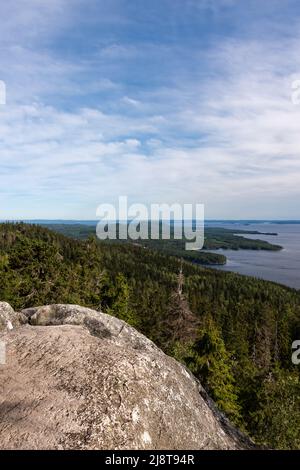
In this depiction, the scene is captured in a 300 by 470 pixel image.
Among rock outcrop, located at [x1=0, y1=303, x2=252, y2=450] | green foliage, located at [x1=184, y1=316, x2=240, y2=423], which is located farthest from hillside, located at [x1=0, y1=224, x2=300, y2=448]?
rock outcrop, located at [x1=0, y1=303, x2=252, y2=450]

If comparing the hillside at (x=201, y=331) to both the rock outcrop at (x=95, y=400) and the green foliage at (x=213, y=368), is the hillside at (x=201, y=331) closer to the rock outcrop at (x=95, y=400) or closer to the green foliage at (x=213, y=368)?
the green foliage at (x=213, y=368)

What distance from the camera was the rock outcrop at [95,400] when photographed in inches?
381

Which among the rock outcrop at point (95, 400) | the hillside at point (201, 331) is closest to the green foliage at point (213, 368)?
the hillside at point (201, 331)

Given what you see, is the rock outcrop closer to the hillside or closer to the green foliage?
the hillside

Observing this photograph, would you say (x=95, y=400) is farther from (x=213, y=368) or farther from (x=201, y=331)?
(x=201, y=331)

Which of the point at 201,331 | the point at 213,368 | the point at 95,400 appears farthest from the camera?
the point at 201,331

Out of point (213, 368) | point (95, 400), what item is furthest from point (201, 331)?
point (95, 400)

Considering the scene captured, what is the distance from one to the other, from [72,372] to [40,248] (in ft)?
140

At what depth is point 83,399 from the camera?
10508 millimetres

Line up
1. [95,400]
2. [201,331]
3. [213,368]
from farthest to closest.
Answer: [201,331]
[213,368]
[95,400]

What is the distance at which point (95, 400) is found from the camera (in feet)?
34.4

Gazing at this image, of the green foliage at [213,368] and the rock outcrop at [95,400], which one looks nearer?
the rock outcrop at [95,400]

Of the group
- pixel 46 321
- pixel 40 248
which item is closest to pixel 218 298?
pixel 40 248

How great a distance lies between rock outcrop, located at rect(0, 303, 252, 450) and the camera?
9.68 meters
